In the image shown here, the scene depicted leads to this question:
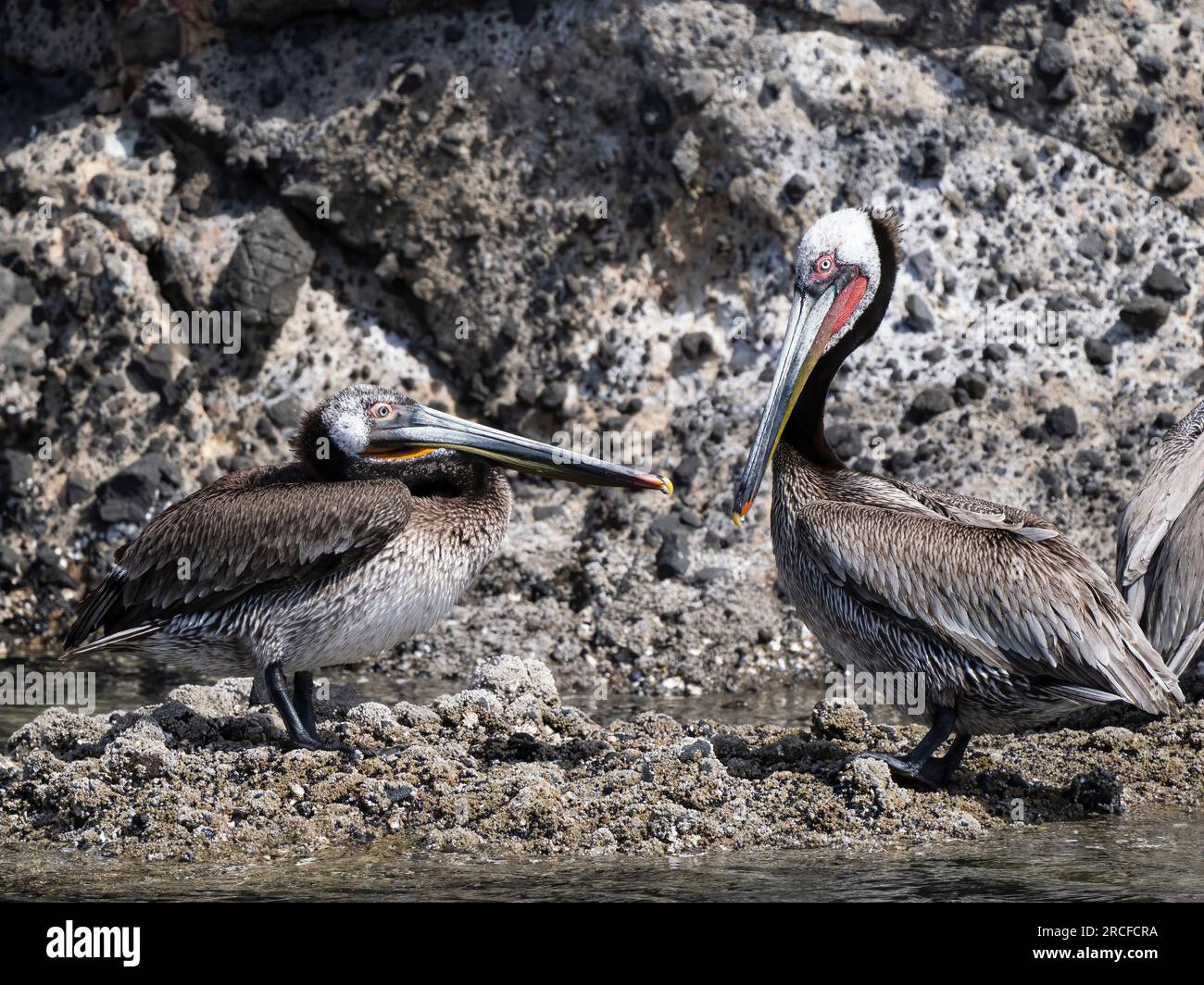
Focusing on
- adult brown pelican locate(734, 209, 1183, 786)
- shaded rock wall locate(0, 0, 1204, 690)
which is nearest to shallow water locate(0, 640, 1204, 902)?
adult brown pelican locate(734, 209, 1183, 786)

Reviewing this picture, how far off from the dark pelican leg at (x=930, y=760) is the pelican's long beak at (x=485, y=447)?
4.96 feet

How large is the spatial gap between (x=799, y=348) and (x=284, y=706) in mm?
2414

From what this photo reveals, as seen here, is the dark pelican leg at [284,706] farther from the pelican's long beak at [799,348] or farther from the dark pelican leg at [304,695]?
the pelican's long beak at [799,348]

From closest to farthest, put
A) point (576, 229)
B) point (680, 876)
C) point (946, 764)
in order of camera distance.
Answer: point (680, 876), point (946, 764), point (576, 229)

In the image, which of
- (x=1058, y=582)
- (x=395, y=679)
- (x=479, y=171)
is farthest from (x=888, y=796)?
(x=479, y=171)

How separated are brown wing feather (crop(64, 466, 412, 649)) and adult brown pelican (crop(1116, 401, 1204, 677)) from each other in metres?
2.94

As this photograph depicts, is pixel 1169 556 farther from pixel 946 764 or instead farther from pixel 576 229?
pixel 576 229

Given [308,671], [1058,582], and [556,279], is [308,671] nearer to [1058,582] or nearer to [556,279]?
[1058,582]

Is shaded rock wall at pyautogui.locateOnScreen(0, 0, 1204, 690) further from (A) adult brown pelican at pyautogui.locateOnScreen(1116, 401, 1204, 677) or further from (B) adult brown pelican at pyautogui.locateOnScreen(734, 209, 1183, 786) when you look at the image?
(B) adult brown pelican at pyautogui.locateOnScreen(734, 209, 1183, 786)

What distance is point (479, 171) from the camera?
11391 millimetres

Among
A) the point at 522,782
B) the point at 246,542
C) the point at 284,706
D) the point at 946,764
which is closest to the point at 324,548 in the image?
the point at 246,542

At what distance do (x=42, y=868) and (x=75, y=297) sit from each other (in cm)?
605

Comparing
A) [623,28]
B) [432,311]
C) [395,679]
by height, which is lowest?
[395,679]

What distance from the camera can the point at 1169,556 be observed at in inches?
289
